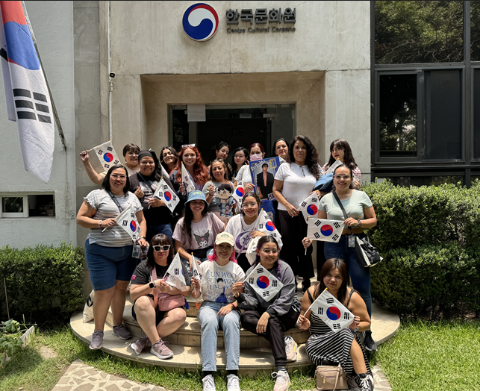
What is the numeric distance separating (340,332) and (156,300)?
2020 mm

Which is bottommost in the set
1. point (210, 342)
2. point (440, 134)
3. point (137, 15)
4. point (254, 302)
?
point (210, 342)

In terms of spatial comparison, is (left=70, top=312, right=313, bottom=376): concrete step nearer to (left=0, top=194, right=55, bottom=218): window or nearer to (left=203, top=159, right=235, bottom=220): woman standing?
(left=203, top=159, right=235, bottom=220): woman standing

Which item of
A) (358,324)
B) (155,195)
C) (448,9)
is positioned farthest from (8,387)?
(448,9)

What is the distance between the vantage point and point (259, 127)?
27.5ft

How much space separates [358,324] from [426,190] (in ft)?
7.64

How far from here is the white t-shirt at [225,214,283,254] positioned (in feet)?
15.3

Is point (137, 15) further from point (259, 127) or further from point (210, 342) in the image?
point (210, 342)

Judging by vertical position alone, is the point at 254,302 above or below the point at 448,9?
below

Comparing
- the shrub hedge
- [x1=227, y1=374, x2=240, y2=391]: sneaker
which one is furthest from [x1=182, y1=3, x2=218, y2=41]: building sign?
[x1=227, y1=374, x2=240, y2=391]: sneaker

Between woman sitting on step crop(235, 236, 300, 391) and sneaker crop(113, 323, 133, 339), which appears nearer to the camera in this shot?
woman sitting on step crop(235, 236, 300, 391)

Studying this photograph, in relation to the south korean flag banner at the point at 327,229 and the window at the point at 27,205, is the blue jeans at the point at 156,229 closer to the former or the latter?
the south korean flag banner at the point at 327,229

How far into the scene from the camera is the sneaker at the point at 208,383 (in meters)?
3.72

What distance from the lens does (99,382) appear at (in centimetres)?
403

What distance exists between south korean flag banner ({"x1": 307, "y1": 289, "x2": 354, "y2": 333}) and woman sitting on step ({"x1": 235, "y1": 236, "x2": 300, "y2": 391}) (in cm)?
47
